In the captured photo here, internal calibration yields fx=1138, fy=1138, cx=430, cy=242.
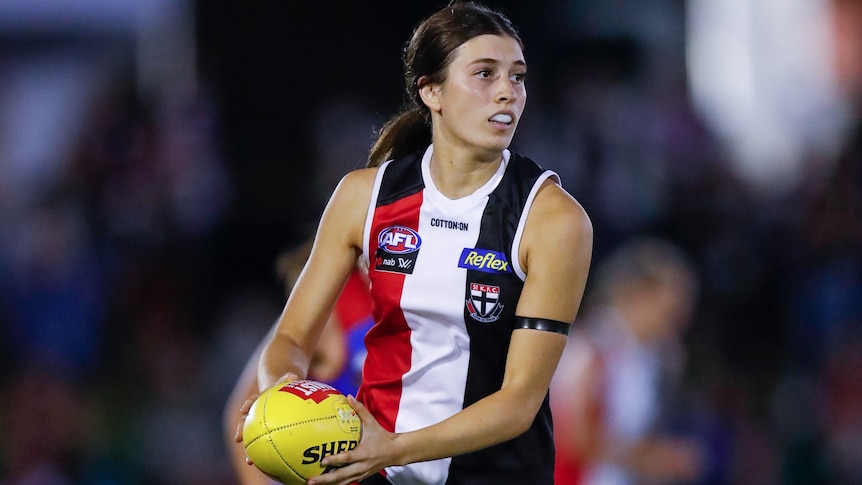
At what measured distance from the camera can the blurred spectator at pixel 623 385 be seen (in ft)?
18.6

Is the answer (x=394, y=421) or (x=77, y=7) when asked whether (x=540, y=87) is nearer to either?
(x=77, y=7)

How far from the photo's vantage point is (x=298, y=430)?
283 cm

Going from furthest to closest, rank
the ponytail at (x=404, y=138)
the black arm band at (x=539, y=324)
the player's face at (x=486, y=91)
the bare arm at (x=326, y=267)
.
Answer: the ponytail at (x=404, y=138)
the bare arm at (x=326, y=267)
the player's face at (x=486, y=91)
the black arm band at (x=539, y=324)

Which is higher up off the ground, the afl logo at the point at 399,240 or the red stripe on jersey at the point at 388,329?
the afl logo at the point at 399,240

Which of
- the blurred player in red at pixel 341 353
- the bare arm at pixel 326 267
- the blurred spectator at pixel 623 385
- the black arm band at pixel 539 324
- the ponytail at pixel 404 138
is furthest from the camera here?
the blurred spectator at pixel 623 385

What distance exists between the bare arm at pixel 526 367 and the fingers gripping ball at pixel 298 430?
38 mm

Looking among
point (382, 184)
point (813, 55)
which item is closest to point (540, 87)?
point (813, 55)

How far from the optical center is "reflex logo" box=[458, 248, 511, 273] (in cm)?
310

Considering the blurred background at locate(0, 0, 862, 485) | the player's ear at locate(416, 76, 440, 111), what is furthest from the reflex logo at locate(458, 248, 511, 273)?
the blurred background at locate(0, 0, 862, 485)

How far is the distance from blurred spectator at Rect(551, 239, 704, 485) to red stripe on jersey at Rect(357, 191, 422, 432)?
242cm

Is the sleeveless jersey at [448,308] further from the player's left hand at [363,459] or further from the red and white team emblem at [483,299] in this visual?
the player's left hand at [363,459]

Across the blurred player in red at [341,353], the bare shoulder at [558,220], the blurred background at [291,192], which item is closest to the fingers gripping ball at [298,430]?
the bare shoulder at [558,220]

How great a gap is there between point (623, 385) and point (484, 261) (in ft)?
10.4

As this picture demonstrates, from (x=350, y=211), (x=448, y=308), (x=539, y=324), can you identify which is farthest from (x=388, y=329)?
(x=539, y=324)
